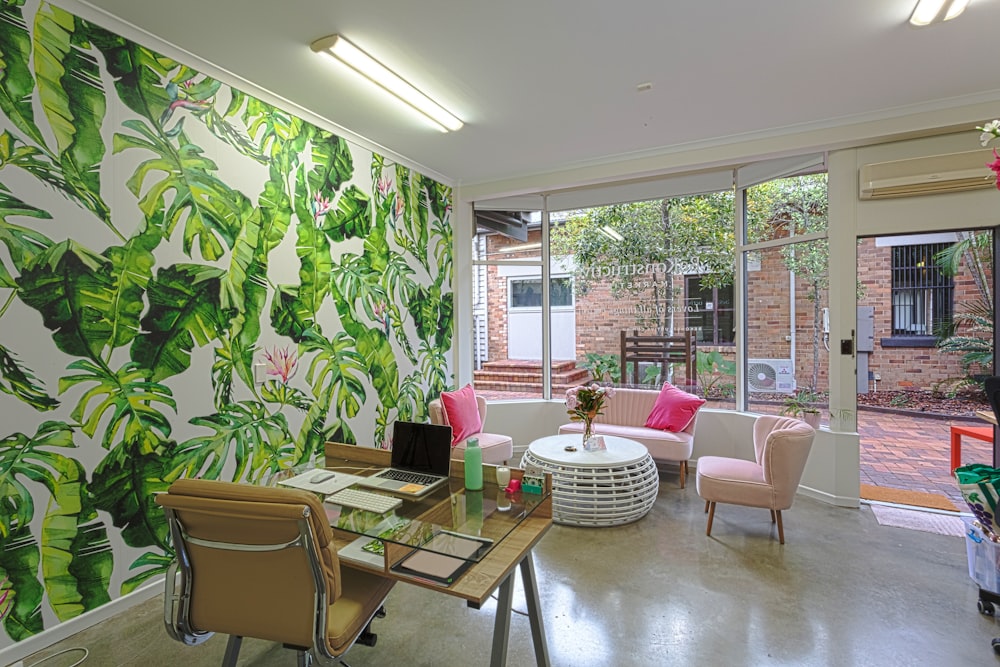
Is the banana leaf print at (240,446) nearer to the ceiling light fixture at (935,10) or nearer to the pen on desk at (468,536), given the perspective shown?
the pen on desk at (468,536)

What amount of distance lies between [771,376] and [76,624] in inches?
206

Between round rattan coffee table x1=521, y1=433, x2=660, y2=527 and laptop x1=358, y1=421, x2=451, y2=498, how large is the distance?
1.34 metres

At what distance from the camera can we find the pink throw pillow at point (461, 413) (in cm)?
432

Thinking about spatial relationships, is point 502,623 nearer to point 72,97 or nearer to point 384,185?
point 72,97

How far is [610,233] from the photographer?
532cm

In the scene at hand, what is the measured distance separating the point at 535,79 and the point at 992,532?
142 inches

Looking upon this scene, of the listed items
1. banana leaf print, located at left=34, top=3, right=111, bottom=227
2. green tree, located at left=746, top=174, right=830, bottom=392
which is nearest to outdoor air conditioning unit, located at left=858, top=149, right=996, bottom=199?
green tree, located at left=746, top=174, right=830, bottom=392

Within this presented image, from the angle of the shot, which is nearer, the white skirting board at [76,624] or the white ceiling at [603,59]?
the white skirting board at [76,624]

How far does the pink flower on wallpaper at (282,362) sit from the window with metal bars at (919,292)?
338 inches

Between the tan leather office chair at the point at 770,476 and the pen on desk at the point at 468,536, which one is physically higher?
the pen on desk at the point at 468,536

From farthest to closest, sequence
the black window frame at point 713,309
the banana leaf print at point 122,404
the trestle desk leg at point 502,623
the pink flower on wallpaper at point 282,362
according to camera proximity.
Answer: the black window frame at point 713,309, the pink flower on wallpaper at point 282,362, the banana leaf print at point 122,404, the trestle desk leg at point 502,623

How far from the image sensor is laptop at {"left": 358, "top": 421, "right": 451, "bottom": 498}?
2160 mm

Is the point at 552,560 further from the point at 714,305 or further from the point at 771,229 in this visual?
the point at 771,229

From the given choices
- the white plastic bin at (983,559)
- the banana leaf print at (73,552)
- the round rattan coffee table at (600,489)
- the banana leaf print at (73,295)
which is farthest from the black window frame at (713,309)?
the banana leaf print at (73,552)
